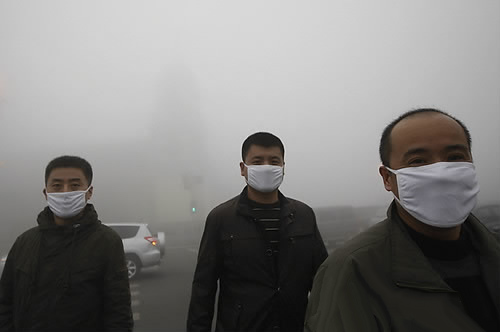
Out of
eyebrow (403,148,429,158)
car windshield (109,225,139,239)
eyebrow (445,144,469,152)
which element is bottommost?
car windshield (109,225,139,239)

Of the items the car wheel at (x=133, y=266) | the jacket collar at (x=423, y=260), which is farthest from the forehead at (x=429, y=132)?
the car wheel at (x=133, y=266)

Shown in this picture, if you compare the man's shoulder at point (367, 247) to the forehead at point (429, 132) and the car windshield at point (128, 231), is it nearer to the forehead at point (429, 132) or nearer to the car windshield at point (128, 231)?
the forehead at point (429, 132)

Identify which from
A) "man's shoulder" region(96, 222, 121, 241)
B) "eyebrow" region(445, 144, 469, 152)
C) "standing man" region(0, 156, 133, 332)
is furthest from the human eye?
"eyebrow" region(445, 144, 469, 152)

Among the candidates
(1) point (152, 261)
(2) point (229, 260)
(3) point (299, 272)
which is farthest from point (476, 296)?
(1) point (152, 261)

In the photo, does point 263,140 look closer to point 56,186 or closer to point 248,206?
point 248,206

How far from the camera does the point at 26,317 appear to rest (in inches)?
53.8

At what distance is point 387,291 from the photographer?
25.7 inches

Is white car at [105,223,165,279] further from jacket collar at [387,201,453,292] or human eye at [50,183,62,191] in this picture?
jacket collar at [387,201,453,292]

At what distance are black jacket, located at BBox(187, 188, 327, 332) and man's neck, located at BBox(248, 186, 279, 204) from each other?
0.49ft

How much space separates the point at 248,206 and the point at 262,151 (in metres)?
0.32

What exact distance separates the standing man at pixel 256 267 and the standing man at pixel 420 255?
60 centimetres

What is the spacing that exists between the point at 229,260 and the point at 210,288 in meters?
0.15

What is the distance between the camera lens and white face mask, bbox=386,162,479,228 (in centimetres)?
81

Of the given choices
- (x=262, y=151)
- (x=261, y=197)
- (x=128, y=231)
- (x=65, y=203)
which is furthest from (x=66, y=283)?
(x=128, y=231)
